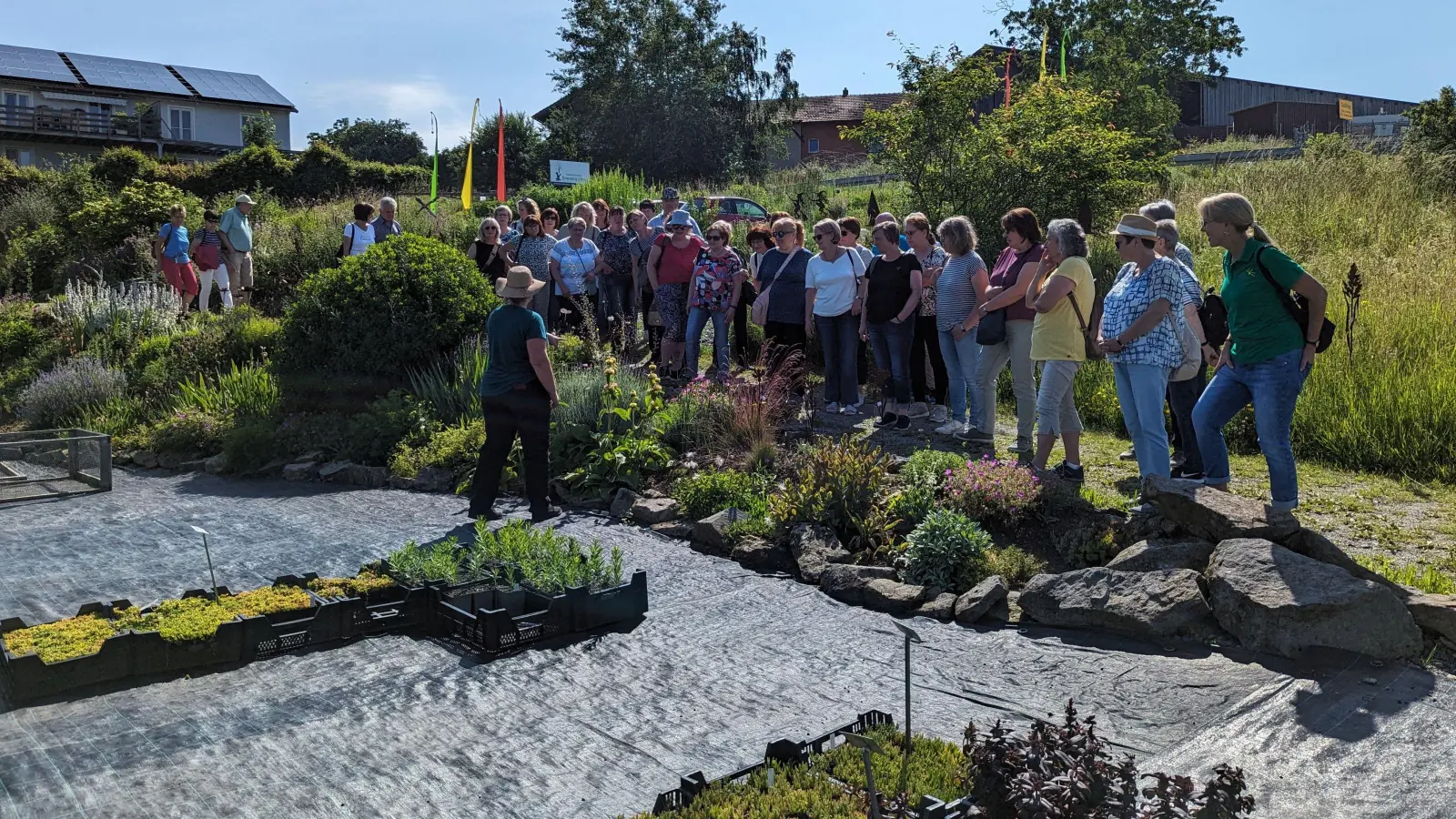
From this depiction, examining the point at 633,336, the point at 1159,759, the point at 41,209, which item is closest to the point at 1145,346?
the point at 1159,759

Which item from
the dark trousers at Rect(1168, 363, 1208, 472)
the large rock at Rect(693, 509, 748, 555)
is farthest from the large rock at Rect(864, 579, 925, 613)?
the dark trousers at Rect(1168, 363, 1208, 472)

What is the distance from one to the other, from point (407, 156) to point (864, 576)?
6358cm

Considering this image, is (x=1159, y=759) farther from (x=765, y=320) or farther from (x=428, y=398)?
(x=428, y=398)

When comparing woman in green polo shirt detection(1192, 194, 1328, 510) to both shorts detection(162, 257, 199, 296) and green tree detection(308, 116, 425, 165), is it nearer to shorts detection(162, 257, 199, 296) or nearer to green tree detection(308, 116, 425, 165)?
shorts detection(162, 257, 199, 296)

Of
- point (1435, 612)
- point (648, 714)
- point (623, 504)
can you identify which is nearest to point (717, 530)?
point (623, 504)

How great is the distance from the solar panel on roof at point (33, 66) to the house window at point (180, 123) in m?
4.07

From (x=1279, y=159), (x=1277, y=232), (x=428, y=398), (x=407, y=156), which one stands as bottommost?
(x=428, y=398)

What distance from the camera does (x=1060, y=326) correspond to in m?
7.95

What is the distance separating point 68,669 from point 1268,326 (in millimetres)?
6262

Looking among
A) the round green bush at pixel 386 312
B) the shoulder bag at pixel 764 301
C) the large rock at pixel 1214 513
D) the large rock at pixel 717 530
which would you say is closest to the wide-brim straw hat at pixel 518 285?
the large rock at pixel 717 530

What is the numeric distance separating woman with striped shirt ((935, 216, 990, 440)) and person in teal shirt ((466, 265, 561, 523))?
3449 millimetres

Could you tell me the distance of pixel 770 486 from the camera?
8.40 metres

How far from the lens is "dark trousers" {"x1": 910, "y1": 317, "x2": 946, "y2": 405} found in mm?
10656

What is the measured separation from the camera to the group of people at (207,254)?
1638 centimetres
